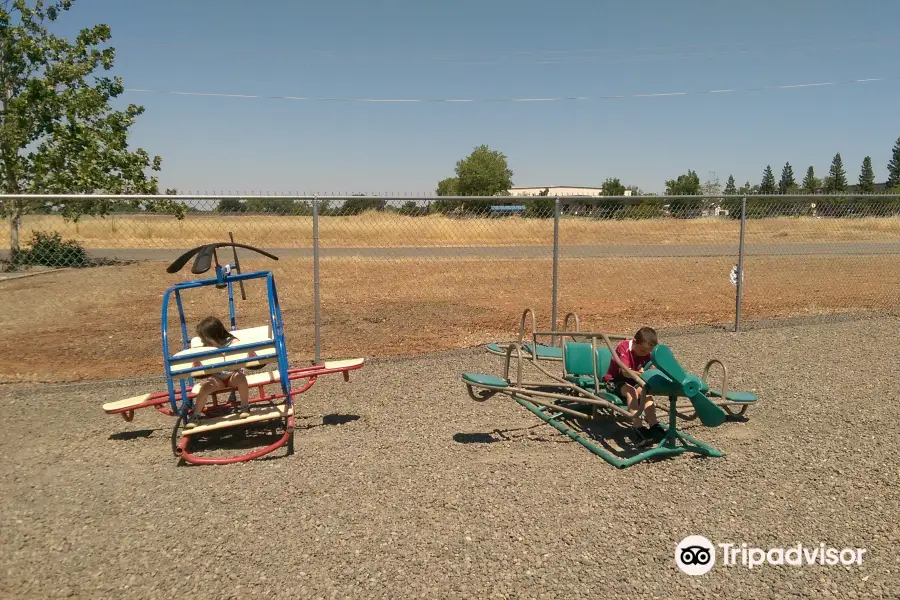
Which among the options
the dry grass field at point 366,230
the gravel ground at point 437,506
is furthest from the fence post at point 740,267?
the gravel ground at point 437,506

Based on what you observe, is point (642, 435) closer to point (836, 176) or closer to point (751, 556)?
point (751, 556)

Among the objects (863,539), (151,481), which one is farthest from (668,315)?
(151,481)

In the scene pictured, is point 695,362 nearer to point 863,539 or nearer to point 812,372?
point 812,372

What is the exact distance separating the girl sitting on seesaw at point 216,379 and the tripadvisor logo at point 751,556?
3.47 meters

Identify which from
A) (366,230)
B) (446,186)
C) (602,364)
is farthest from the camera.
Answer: (446,186)

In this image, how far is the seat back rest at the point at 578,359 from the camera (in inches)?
226

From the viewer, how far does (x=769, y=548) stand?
11.7 feet

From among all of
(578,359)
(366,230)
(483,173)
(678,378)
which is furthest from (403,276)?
(483,173)

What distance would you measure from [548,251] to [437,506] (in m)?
17.7

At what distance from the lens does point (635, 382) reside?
17.3 feet

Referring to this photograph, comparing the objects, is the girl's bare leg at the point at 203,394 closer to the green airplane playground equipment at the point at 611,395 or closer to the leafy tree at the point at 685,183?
the green airplane playground equipment at the point at 611,395

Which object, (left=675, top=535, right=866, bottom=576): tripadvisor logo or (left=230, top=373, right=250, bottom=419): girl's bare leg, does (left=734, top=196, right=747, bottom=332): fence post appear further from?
(left=230, top=373, right=250, bottom=419): girl's bare leg

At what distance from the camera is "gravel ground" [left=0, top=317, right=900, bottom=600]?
3.29 meters

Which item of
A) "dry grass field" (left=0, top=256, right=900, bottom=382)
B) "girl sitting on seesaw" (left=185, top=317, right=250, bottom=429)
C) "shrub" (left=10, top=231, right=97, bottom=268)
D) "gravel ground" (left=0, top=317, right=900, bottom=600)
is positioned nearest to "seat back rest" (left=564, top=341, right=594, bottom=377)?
"gravel ground" (left=0, top=317, right=900, bottom=600)
